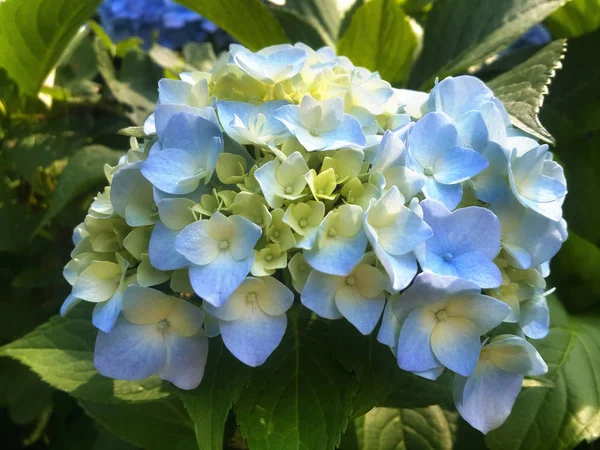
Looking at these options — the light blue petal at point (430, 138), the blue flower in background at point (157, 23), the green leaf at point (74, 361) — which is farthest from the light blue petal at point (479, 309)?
the blue flower in background at point (157, 23)

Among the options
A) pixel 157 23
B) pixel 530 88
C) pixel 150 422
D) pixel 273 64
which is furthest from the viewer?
pixel 157 23

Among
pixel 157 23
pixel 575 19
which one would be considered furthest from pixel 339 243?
pixel 157 23

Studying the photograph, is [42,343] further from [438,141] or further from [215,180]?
[438,141]

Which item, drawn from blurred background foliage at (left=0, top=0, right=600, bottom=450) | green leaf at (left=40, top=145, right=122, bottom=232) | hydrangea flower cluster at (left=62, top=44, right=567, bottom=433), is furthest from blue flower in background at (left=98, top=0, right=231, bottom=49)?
hydrangea flower cluster at (left=62, top=44, right=567, bottom=433)

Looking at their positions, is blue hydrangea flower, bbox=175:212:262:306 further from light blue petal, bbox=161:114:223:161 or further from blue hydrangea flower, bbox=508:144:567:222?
blue hydrangea flower, bbox=508:144:567:222

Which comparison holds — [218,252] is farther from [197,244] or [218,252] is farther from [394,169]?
[394,169]

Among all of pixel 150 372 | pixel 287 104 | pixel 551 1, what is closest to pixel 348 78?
pixel 287 104
